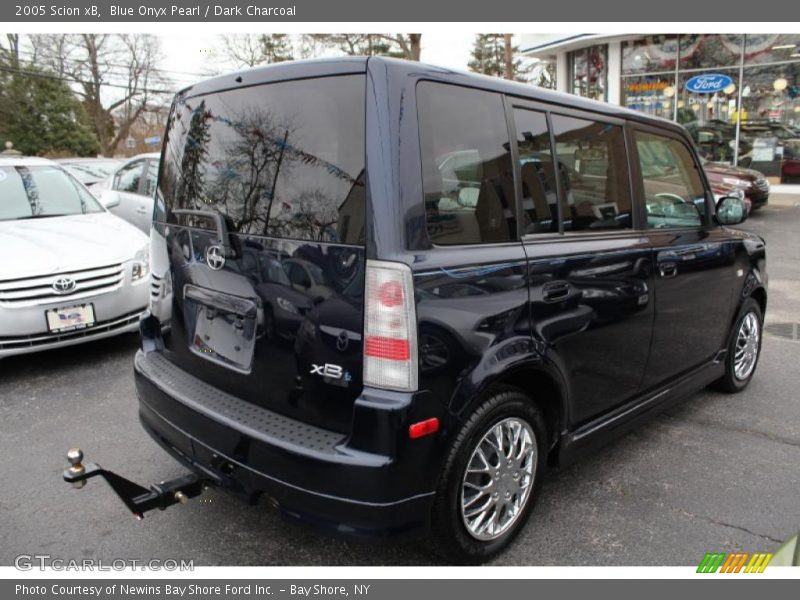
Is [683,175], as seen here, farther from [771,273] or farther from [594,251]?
[771,273]

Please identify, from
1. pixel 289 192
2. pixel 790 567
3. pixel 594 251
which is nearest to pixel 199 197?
pixel 289 192

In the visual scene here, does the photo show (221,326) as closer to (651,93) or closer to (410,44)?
(651,93)

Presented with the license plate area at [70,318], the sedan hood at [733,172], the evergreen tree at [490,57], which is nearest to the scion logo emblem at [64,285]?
the license plate area at [70,318]

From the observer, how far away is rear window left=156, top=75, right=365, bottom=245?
86.3 inches

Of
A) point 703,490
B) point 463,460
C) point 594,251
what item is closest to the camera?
point 463,460

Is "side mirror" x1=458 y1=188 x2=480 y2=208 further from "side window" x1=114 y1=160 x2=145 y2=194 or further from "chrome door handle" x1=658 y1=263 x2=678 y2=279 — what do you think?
"side window" x1=114 y1=160 x2=145 y2=194

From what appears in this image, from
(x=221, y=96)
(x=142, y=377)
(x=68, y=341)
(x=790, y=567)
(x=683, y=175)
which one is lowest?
(x=68, y=341)

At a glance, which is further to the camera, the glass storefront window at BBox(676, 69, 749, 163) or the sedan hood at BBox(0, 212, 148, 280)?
the glass storefront window at BBox(676, 69, 749, 163)

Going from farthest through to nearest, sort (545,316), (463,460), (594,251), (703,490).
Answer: (703,490), (594,251), (545,316), (463,460)

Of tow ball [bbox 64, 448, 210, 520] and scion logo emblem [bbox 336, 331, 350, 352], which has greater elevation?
scion logo emblem [bbox 336, 331, 350, 352]

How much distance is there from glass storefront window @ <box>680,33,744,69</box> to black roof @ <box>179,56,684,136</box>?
16.8 meters

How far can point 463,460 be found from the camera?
7.63 feet

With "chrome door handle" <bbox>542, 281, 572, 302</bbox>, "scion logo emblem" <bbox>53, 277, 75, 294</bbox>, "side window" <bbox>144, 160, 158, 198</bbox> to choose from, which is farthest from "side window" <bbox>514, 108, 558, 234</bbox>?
"side window" <bbox>144, 160, 158, 198</bbox>

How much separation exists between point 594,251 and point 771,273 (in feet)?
22.6
